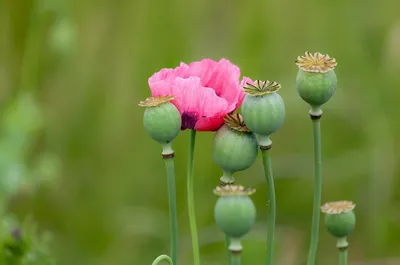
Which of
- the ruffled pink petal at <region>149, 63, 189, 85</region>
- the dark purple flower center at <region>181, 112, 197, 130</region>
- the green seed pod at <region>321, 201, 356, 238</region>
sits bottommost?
the green seed pod at <region>321, 201, 356, 238</region>

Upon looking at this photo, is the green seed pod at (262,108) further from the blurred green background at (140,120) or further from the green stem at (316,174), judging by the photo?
the blurred green background at (140,120)

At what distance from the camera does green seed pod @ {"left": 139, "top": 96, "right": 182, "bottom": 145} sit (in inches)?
21.5

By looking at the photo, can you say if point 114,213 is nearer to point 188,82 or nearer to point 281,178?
point 281,178

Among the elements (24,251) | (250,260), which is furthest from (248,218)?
(250,260)

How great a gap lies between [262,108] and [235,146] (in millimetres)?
34

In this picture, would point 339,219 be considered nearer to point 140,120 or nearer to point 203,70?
point 203,70

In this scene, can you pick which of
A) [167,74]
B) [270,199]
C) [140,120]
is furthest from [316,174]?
[140,120]

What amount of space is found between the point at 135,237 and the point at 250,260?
0.23m

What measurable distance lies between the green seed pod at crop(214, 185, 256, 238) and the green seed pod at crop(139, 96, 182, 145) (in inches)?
2.8

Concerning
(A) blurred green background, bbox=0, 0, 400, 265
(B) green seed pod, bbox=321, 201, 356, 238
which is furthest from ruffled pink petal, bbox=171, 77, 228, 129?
(A) blurred green background, bbox=0, 0, 400, 265

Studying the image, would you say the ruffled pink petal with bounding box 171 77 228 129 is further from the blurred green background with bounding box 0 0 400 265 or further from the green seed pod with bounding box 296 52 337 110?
the blurred green background with bounding box 0 0 400 265

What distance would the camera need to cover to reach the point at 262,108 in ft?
1.72

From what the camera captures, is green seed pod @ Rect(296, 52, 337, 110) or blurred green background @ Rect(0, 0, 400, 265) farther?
blurred green background @ Rect(0, 0, 400, 265)

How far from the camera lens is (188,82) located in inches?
23.0
